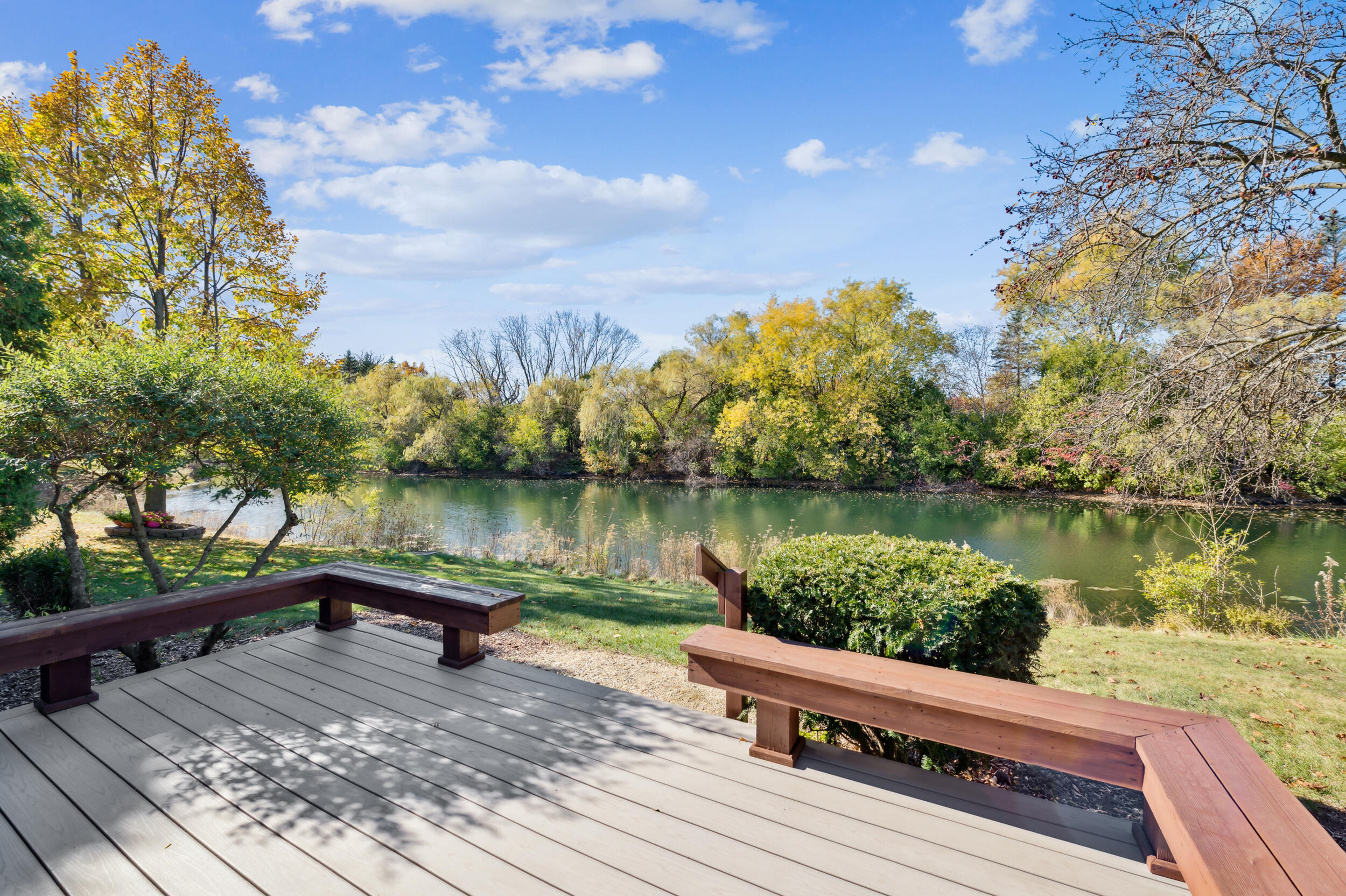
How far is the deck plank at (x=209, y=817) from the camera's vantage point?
1.86 m

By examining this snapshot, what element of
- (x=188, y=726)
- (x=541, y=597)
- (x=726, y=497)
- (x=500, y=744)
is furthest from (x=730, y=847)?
(x=726, y=497)

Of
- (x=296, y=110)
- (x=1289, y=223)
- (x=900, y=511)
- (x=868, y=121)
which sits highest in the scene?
(x=296, y=110)

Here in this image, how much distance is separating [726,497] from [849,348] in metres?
9.36

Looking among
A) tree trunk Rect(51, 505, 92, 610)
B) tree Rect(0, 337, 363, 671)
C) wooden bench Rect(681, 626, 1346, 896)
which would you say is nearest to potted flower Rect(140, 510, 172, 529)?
tree Rect(0, 337, 363, 671)

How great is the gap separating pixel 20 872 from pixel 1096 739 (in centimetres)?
357

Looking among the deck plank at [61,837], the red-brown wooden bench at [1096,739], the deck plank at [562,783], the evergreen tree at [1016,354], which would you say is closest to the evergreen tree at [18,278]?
the deck plank at [61,837]

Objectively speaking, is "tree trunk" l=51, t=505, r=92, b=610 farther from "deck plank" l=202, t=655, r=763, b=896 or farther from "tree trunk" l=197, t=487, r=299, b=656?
"deck plank" l=202, t=655, r=763, b=896

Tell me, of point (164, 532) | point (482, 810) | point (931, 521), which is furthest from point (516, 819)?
point (931, 521)

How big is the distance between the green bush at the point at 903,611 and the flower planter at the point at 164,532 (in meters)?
11.9

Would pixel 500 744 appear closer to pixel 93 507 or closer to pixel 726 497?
pixel 93 507

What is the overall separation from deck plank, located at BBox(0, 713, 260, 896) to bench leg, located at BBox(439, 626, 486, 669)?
1505 mm

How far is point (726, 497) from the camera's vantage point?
23859 mm

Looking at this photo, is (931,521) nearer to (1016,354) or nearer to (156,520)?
(1016,354)

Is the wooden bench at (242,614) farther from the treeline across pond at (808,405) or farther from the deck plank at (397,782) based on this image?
the treeline across pond at (808,405)
